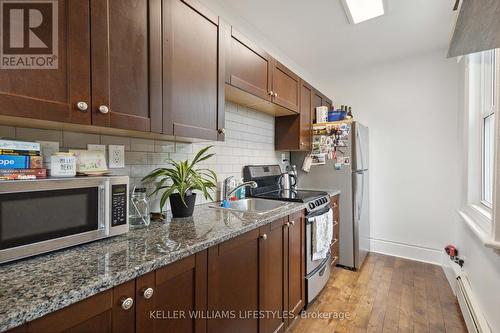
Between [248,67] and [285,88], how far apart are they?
63 cm

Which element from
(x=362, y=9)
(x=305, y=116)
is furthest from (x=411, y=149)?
(x=362, y=9)

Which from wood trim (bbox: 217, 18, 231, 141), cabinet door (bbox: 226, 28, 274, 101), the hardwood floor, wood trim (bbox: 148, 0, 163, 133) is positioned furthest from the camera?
the hardwood floor

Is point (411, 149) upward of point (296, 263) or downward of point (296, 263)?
upward

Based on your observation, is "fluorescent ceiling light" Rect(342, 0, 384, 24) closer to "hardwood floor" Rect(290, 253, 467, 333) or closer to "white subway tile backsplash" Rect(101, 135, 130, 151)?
"white subway tile backsplash" Rect(101, 135, 130, 151)

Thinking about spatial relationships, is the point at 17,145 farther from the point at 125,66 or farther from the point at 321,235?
the point at 321,235

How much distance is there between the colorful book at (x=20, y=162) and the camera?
0.79 metres

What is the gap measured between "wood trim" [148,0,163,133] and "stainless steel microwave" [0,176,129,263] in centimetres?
34

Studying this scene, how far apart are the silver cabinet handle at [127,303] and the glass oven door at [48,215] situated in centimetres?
34

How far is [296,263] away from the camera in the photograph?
184cm

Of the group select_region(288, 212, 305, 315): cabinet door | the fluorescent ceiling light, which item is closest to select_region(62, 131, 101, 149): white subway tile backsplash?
select_region(288, 212, 305, 315): cabinet door

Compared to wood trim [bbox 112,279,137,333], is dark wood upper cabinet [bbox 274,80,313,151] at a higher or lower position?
higher

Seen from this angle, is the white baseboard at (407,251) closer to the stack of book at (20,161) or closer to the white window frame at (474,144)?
A: the white window frame at (474,144)

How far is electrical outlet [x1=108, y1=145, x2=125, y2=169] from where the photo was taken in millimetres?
1318

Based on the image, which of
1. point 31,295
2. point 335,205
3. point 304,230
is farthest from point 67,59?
point 335,205
